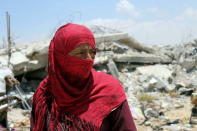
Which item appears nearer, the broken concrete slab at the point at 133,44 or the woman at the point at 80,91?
the woman at the point at 80,91

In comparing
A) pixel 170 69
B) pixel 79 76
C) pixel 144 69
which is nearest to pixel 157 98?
pixel 144 69

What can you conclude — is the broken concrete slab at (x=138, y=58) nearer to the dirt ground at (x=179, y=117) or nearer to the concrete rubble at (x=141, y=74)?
the concrete rubble at (x=141, y=74)

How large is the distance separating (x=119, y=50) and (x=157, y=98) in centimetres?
330

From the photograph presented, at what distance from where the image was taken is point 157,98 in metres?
8.97

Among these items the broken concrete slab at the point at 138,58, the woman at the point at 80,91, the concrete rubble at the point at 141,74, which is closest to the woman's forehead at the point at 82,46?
the woman at the point at 80,91

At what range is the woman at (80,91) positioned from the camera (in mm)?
1590

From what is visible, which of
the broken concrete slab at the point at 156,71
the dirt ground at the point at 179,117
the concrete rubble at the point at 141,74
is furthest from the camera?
the broken concrete slab at the point at 156,71

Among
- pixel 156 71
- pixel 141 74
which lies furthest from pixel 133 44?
pixel 141 74

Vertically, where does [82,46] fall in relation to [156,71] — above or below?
above

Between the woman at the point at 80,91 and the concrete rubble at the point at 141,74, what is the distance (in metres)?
2.68

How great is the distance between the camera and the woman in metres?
1.59

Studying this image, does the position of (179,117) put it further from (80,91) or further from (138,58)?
(80,91)

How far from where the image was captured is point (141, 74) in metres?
11.2

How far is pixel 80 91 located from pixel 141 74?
31.7 ft
